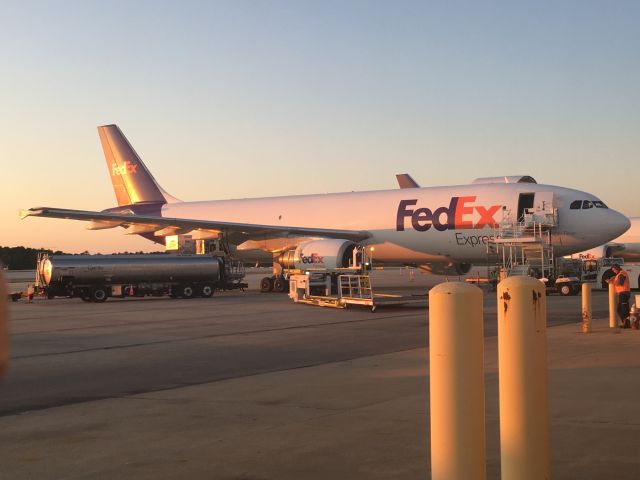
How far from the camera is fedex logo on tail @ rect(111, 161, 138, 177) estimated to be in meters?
45.9

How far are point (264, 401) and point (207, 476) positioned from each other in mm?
3010

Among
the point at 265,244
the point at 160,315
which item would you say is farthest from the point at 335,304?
the point at 265,244

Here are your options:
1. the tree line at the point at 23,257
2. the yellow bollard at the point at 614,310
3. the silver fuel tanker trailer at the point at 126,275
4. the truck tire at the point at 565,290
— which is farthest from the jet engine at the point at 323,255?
the tree line at the point at 23,257

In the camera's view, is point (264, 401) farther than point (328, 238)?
No

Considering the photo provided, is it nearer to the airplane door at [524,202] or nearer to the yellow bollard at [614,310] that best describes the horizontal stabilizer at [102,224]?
the airplane door at [524,202]

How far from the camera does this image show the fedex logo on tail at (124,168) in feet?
151

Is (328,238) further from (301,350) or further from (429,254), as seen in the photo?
(301,350)

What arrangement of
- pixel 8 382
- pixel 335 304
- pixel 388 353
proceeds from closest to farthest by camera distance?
pixel 8 382, pixel 388 353, pixel 335 304

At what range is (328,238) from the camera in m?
34.8

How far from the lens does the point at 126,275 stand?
30859 millimetres

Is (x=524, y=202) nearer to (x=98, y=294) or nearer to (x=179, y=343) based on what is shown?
(x=98, y=294)

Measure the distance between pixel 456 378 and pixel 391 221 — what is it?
3096 cm

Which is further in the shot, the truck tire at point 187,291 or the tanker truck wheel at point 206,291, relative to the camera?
the tanker truck wheel at point 206,291

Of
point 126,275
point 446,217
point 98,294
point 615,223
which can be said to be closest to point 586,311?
point 615,223
